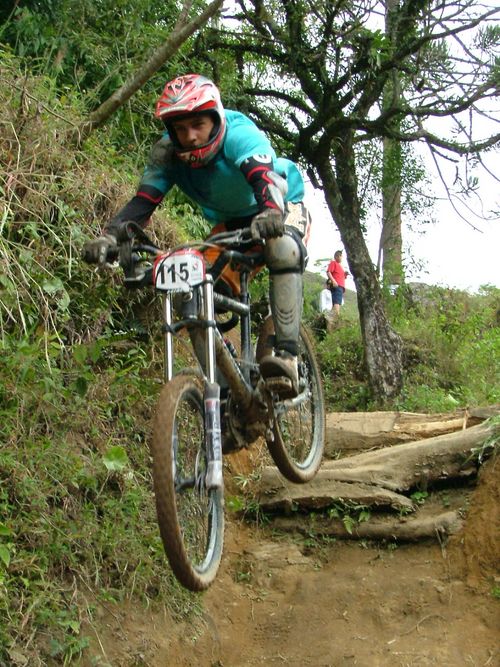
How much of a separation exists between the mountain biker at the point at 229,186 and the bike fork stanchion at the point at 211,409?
1.41ft

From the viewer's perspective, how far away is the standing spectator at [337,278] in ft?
51.8

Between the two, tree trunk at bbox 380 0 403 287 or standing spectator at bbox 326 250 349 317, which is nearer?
tree trunk at bbox 380 0 403 287

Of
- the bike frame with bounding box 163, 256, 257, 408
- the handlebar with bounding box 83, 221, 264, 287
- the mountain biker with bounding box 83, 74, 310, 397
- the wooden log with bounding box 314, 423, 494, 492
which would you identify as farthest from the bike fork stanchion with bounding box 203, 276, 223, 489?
the wooden log with bounding box 314, 423, 494, 492

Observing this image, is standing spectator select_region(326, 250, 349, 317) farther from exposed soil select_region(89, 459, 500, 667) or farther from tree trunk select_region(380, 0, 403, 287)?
exposed soil select_region(89, 459, 500, 667)

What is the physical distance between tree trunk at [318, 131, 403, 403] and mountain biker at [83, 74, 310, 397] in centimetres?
589

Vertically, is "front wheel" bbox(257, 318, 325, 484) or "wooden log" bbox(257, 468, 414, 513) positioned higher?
"front wheel" bbox(257, 318, 325, 484)

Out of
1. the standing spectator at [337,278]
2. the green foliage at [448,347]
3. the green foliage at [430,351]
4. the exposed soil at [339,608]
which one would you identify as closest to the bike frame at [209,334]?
the exposed soil at [339,608]

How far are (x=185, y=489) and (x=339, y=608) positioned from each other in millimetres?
2241

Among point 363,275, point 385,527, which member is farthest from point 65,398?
point 363,275

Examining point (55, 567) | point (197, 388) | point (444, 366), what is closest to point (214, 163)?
point (197, 388)

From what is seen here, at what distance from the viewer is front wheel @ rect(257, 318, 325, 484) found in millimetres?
5203

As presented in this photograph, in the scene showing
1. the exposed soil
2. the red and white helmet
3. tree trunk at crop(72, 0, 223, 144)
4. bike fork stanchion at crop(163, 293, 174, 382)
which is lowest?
the exposed soil

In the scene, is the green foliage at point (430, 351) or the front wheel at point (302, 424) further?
the green foliage at point (430, 351)

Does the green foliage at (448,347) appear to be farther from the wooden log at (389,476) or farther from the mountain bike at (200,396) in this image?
the mountain bike at (200,396)
